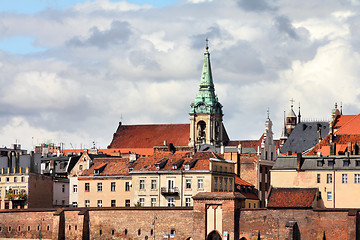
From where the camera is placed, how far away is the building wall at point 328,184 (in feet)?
396

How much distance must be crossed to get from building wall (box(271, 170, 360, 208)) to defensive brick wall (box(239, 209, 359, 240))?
17.5 meters

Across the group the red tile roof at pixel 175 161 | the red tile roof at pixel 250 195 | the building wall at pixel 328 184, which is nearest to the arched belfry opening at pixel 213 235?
the red tile roof at pixel 175 161

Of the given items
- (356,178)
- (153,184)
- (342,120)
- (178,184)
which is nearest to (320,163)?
(356,178)

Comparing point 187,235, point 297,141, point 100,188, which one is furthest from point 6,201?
point 297,141

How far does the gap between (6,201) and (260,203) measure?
115ft

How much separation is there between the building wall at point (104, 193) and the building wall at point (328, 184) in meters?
19.7

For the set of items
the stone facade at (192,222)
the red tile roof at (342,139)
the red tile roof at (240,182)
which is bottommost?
the stone facade at (192,222)

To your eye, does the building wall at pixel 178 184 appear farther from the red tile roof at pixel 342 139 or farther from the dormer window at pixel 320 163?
the red tile roof at pixel 342 139

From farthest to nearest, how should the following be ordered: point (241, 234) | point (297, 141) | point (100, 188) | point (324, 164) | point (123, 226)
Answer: point (297, 141)
point (100, 188)
point (324, 164)
point (123, 226)
point (241, 234)

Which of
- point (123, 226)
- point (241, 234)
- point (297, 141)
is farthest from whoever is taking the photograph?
point (297, 141)

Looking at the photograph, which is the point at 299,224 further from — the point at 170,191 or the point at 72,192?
the point at 72,192

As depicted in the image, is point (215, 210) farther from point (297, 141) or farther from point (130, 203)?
point (297, 141)

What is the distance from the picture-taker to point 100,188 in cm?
13312

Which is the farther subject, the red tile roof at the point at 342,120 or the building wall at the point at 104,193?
the red tile roof at the point at 342,120
